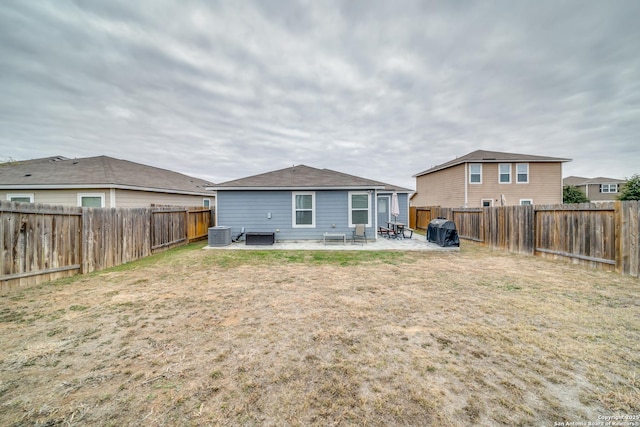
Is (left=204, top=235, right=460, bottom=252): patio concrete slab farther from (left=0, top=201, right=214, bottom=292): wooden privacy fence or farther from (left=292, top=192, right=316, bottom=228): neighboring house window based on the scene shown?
(left=0, top=201, right=214, bottom=292): wooden privacy fence

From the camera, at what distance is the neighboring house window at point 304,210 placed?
39.3ft

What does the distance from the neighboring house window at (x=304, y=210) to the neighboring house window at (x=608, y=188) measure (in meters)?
42.9

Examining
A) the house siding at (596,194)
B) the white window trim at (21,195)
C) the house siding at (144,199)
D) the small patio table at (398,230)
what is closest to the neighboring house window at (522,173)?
the small patio table at (398,230)

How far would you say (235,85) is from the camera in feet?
45.4

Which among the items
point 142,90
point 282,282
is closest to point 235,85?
point 142,90

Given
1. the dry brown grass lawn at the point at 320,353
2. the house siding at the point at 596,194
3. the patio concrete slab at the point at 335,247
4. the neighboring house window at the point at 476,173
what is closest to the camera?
the dry brown grass lawn at the point at 320,353

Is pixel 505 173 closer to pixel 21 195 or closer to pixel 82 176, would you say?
pixel 82 176

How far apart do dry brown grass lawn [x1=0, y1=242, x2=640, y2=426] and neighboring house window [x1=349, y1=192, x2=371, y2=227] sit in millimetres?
6747

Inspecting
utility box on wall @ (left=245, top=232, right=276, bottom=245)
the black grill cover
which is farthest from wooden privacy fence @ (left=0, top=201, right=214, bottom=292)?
the black grill cover

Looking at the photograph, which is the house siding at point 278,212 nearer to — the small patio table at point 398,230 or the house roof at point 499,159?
the small patio table at point 398,230

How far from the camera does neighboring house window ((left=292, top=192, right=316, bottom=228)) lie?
12.0 meters

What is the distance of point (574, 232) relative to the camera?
717cm

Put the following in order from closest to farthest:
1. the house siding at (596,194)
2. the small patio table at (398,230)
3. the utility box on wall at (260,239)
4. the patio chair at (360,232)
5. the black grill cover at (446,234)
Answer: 1. the black grill cover at (446,234)
2. the utility box on wall at (260,239)
3. the patio chair at (360,232)
4. the small patio table at (398,230)
5. the house siding at (596,194)

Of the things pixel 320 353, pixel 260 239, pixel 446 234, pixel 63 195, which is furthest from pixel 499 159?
pixel 63 195
